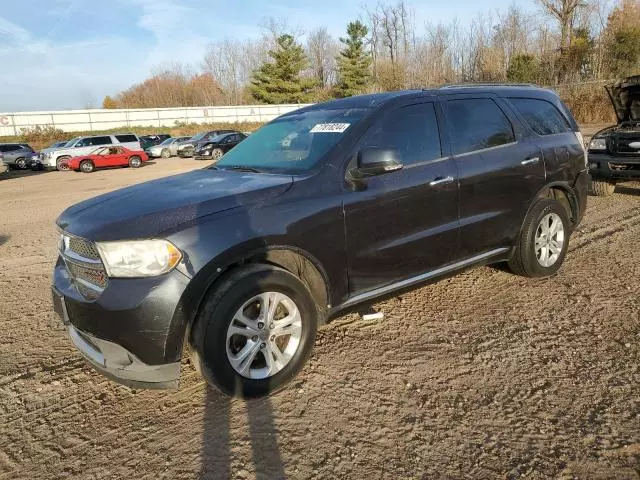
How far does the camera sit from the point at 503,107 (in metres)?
4.45

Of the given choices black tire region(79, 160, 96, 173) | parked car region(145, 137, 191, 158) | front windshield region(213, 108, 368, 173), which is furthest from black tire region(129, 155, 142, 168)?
front windshield region(213, 108, 368, 173)

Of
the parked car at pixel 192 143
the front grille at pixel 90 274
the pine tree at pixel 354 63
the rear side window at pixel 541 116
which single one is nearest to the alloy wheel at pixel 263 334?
the front grille at pixel 90 274

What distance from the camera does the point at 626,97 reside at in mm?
8578

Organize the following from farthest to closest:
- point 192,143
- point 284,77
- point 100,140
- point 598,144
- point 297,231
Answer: point 284,77 < point 192,143 < point 100,140 < point 598,144 < point 297,231

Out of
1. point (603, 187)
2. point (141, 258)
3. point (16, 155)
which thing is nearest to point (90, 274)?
point (141, 258)

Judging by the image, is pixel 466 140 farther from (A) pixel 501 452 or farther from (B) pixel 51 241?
(B) pixel 51 241

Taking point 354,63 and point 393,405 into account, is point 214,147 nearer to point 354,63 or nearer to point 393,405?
point 393,405

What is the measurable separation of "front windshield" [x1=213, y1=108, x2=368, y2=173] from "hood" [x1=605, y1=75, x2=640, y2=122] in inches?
270

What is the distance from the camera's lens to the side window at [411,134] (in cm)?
361

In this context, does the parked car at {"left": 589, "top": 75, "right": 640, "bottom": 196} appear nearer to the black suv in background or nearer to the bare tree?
the black suv in background

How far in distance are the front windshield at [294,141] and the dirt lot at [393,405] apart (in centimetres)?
136

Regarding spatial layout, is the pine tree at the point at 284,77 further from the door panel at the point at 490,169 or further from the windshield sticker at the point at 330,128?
the windshield sticker at the point at 330,128

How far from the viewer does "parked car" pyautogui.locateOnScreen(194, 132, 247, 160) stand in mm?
25750

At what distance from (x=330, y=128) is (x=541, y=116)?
7.88 ft
